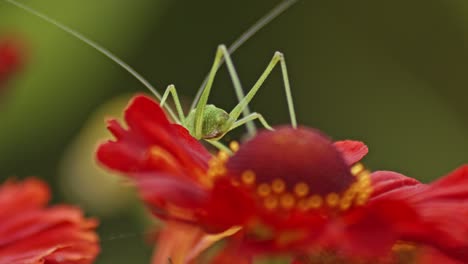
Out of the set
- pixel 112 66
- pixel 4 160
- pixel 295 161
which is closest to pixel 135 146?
pixel 295 161

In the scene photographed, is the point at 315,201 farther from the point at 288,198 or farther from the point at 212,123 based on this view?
the point at 212,123

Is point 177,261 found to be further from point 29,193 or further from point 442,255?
point 29,193

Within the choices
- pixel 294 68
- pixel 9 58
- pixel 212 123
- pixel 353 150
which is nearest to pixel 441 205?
pixel 353 150

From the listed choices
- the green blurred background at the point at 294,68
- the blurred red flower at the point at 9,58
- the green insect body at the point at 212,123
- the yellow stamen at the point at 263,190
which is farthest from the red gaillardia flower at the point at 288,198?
the green blurred background at the point at 294,68

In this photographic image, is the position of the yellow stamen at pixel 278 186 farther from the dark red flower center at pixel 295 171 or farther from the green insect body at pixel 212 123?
the green insect body at pixel 212 123

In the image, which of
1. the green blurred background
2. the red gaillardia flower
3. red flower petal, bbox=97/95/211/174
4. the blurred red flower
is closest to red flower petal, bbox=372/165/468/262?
the red gaillardia flower

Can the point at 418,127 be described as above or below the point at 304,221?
above
